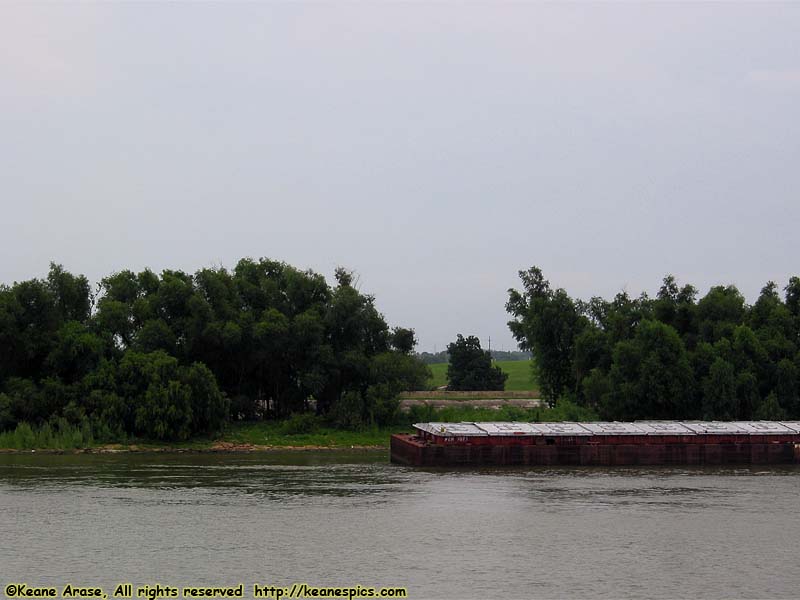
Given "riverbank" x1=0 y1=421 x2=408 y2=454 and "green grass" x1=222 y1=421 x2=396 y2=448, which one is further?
"green grass" x1=222 y1=421 x2=396 y2=448

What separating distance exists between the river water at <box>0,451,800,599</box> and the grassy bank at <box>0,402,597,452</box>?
18970 millimetres

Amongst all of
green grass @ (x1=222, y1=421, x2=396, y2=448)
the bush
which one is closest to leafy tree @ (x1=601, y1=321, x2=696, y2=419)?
green grass @ (x1=222, y1=421, x2=396, y2=448)

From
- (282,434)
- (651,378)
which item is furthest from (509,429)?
(282,434)

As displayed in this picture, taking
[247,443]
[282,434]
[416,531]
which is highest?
[282,434]

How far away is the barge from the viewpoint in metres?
84.8

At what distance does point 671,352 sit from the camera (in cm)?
10812

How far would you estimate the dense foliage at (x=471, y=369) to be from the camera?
177 metres

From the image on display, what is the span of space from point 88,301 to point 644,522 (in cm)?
7661

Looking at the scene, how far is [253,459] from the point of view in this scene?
90.4 meters

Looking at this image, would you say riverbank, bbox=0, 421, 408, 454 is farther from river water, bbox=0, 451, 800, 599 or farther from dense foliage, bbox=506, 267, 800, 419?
dense foliage, bbox=506, 267, 800, 419

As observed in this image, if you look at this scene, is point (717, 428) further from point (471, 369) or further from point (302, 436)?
point (471, 369)

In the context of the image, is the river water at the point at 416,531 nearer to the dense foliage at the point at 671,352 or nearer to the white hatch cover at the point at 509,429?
the white hatch cover at the point at 509,429

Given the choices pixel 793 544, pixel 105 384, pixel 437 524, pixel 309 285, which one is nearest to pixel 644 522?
pixel 793 544

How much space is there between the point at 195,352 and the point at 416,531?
67.9 m
